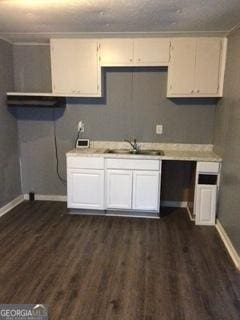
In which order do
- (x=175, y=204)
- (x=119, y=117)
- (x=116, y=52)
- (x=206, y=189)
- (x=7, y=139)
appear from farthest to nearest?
1. (x=175, y=204)
2. (x=119, y=117)
3. (x=7, y=139)
4. (x=116, y=52)
5. (x=206, y=189)

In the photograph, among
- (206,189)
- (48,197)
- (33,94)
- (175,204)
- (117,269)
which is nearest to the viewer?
(117,269)

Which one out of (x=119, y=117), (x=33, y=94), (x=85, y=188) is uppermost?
(x=33, y=94)

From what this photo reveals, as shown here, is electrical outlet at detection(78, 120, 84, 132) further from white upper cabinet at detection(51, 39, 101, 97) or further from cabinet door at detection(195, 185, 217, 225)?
cabinet door at detection(195, 185, 217, 225)

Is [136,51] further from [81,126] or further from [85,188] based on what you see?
[85,188]

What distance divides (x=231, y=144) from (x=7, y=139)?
10.2 ft

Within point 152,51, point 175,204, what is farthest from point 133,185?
point 152,51

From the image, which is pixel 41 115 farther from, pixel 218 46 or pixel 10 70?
pixel 218 46

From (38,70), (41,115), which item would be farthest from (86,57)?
(41,115)

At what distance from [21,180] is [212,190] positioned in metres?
2.99

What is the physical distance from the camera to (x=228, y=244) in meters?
3.09

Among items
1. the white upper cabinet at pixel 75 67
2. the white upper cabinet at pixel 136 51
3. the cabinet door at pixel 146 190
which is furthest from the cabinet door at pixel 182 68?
the cabinet door at pixel 146 190

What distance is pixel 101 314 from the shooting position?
6.89 feet

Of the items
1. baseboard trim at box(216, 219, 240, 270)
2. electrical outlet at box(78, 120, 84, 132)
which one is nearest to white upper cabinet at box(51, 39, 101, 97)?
electrical outlet at box(78, 120, 84, 132)

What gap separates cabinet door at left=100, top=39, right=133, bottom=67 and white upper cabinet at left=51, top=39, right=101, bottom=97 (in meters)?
0.11
